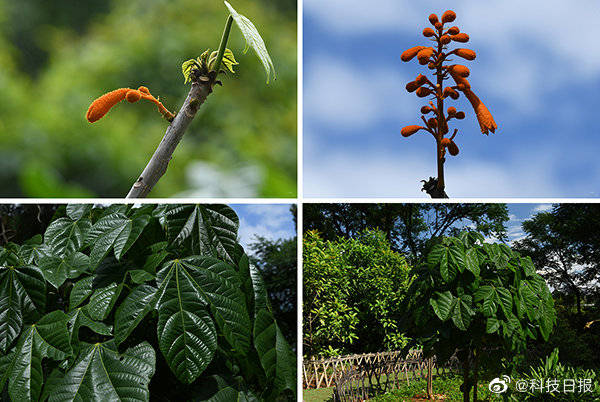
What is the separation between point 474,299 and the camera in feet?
4.86

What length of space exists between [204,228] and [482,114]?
24.3 inches

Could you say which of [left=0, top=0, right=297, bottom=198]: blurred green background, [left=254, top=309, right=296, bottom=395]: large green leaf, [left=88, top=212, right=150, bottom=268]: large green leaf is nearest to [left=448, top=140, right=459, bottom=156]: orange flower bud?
[left=0, top=0, right=297, bottom=198]: blurred green background

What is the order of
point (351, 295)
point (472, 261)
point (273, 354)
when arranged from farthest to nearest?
point (351, 295) → point (472, 261) → point (273, 354)

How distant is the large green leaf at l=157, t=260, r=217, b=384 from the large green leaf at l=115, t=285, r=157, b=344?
0.06ft

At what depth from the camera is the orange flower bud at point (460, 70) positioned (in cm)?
104

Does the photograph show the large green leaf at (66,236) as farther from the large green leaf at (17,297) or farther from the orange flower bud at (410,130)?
the orange flower bud at (410,130)

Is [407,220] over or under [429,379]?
over

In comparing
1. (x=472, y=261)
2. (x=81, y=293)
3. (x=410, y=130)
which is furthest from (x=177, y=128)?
(x=472, y=261)

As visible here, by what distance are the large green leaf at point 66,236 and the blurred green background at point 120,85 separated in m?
0.22

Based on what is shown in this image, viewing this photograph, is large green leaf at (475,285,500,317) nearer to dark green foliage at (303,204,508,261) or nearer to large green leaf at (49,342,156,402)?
dark green foliage at (303,204,508,261)

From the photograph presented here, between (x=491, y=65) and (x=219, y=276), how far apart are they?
0.80 metres

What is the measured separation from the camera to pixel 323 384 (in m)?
1.77

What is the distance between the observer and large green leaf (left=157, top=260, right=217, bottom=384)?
0.74 meters

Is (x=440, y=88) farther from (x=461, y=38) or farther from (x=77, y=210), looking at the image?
(x=77, y=210)
